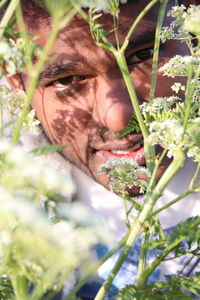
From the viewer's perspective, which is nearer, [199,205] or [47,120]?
[47,120]

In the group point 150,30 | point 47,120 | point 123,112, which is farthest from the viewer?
point 47,120

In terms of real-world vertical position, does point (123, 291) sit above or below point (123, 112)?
below

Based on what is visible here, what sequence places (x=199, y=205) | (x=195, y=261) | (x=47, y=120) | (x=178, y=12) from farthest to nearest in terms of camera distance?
1. (x=199, y=205)
2. (x=195, y=261)
3. (x=47, y=120)
4. (x=178, y=12)

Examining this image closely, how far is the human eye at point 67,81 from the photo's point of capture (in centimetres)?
204

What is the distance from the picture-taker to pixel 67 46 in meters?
Result: 1.90

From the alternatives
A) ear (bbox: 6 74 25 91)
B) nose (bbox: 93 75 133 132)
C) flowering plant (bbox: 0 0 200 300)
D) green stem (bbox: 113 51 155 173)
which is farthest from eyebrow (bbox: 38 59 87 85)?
green stem (bbox: 113 51 155 173)

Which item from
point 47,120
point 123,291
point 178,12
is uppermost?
point 47,120

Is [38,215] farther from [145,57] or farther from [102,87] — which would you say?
[145,57]

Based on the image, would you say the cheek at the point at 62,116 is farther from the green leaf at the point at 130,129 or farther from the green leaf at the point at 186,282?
the green leaf at the point at 186,282

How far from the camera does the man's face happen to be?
1.85m

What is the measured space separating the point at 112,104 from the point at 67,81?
1.09 feet

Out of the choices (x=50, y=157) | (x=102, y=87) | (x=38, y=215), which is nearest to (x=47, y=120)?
(x=102, y=87)

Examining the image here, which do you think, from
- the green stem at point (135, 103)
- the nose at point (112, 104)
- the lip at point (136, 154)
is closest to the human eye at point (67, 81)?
the nose at point (112, 104)

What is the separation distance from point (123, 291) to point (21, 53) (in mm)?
455
